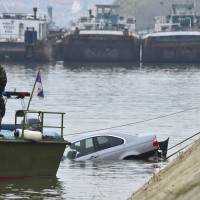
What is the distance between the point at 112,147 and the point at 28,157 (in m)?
5.76

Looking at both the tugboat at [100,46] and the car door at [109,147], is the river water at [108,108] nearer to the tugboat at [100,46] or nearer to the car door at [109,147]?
the car door at [109,147]

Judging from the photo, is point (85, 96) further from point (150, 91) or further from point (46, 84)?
point (46, 84)

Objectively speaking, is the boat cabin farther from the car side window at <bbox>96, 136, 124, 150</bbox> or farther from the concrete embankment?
the concrete embankment

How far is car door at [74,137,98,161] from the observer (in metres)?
30.3

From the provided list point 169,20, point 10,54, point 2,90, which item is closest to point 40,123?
point 2,90

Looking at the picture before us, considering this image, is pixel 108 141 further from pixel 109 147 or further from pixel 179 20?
Answer: pixel 179 20

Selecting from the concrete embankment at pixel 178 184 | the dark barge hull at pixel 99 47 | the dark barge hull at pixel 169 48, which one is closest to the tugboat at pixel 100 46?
the dark barge hull at pixel 99 47

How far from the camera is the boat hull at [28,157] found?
24625 mm

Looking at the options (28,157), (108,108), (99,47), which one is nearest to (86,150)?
(28,157)

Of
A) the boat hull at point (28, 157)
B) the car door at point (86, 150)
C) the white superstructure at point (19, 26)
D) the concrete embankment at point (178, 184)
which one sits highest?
the concrete embankment at point (178, 184)

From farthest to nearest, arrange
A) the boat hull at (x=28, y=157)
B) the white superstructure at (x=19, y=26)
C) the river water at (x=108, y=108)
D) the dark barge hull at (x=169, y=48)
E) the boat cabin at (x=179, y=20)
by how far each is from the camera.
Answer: the boat cabin at (x=179, y=20) → the white superstructure at (x=19, y=26) → the dark barge hull at (x=169, y=48) → the river water at (x=108, y=108) → the boat hull at (x=28, y=157)

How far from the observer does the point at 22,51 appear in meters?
124

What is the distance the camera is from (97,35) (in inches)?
4998

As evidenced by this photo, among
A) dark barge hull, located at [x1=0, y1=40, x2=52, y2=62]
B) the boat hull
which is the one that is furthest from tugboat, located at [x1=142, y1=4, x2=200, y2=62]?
the boat hull
